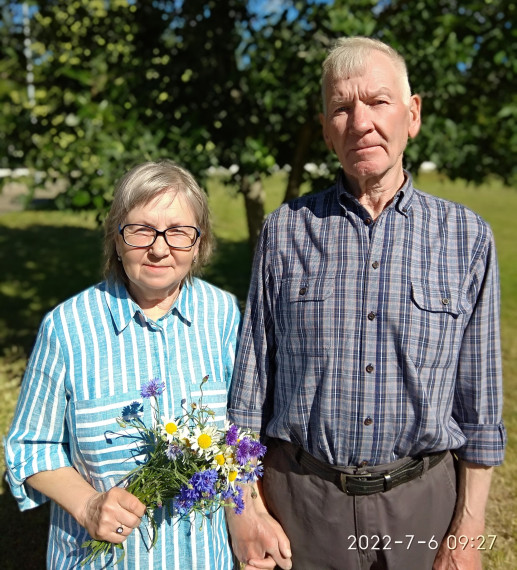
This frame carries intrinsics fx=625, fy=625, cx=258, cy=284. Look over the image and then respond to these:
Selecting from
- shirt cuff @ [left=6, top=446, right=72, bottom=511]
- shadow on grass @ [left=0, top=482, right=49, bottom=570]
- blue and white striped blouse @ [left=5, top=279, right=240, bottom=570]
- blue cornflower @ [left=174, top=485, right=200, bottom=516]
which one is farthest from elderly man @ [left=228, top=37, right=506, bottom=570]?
shadow on grass @ [left=0, top=482, right=49, bottom=570]

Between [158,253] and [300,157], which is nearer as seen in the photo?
[158,253]

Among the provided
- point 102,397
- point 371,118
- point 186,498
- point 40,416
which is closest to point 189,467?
point 186,498

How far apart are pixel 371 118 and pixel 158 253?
2.67ft

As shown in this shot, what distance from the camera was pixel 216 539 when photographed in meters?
2.07

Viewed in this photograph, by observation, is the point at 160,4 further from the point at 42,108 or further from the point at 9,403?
the point at 9,403

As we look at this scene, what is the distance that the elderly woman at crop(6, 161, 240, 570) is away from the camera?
1.91 meters

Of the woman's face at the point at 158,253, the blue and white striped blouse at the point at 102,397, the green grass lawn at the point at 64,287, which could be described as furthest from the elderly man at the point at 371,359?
the green grass lawn at the point at 64,287

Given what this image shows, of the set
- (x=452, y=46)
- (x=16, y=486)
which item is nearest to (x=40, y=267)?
(x=452, y=46)

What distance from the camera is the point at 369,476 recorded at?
2.04m

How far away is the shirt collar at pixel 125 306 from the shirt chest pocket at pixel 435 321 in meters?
0.74

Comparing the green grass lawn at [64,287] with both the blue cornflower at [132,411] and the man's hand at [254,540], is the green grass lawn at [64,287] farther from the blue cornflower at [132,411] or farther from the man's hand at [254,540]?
the blue cornflower at [132,411]

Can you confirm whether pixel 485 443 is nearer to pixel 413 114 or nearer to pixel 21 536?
pixel 413 114

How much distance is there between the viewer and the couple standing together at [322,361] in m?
1.95

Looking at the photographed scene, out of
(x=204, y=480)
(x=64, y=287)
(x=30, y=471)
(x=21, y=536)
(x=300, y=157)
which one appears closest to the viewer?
(x=204, y=480)
